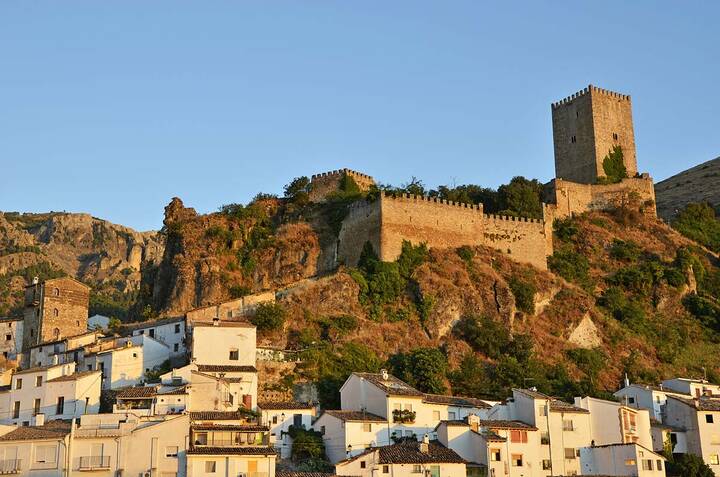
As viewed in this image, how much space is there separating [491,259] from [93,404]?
3170cm

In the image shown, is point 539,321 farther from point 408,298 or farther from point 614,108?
point 614,108

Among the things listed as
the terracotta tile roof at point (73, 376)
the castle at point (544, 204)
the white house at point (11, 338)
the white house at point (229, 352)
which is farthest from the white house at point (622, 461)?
the white house at point (11, 338)

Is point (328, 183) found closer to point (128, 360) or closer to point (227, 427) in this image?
point (128, 360)

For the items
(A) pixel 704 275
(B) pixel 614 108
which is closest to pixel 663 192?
(B) pixel 614 108

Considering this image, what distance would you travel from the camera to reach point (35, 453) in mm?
43562

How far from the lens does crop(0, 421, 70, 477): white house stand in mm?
43125

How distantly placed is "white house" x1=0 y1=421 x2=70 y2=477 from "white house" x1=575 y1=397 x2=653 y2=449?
2688 centimetres

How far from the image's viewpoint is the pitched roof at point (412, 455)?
153ft

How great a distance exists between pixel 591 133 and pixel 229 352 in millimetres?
47525

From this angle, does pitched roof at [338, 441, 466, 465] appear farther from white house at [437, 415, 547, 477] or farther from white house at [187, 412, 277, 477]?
white house at [187, 412, 277, 477]

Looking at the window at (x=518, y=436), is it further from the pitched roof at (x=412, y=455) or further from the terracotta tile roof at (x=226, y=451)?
the terracotta tile roof at (x=226, y=451)

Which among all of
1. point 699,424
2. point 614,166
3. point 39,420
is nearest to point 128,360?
point 39,420

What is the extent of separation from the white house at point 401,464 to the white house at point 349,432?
144cm

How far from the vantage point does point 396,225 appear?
6850 cm
